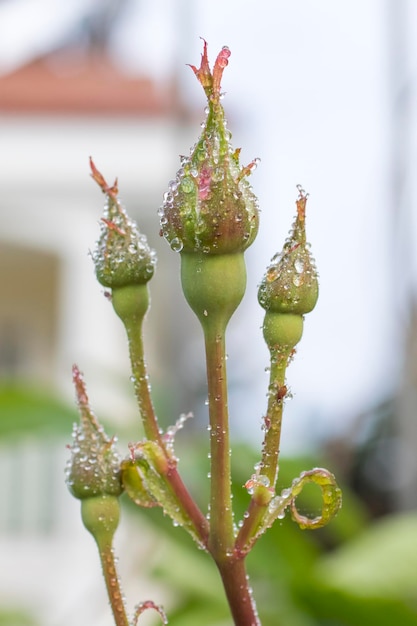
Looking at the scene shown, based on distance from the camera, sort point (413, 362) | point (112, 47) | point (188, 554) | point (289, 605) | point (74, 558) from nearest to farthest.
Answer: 1. point (289, 605)
2. point (188, 554)
3. point (413, 362)
4. point (74, 558)
5. point (112, 47)

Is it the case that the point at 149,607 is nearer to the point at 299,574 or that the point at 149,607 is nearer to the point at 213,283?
the point at 213,283

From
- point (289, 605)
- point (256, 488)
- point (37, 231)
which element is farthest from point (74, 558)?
point (256, 488)

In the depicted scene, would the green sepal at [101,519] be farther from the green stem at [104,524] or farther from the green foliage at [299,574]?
the green foliage at [299,574]

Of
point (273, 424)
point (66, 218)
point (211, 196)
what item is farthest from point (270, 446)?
point (66, 218)

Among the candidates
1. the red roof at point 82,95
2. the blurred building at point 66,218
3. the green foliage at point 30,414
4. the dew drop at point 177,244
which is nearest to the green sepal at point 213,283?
the dew drop at point 177,244

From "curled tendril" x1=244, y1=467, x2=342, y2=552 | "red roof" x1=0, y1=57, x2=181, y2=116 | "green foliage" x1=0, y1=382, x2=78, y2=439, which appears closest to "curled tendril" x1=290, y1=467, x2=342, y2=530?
"curled tendril" x1=244, y1=467, x2=342, y2=552

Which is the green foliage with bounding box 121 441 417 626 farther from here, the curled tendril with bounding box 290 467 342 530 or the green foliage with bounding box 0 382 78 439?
the curled tendril with bounding box 290 467 342 530

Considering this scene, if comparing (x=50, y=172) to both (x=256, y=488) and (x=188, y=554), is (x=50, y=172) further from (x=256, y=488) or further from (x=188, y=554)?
(x=256, y=488)
